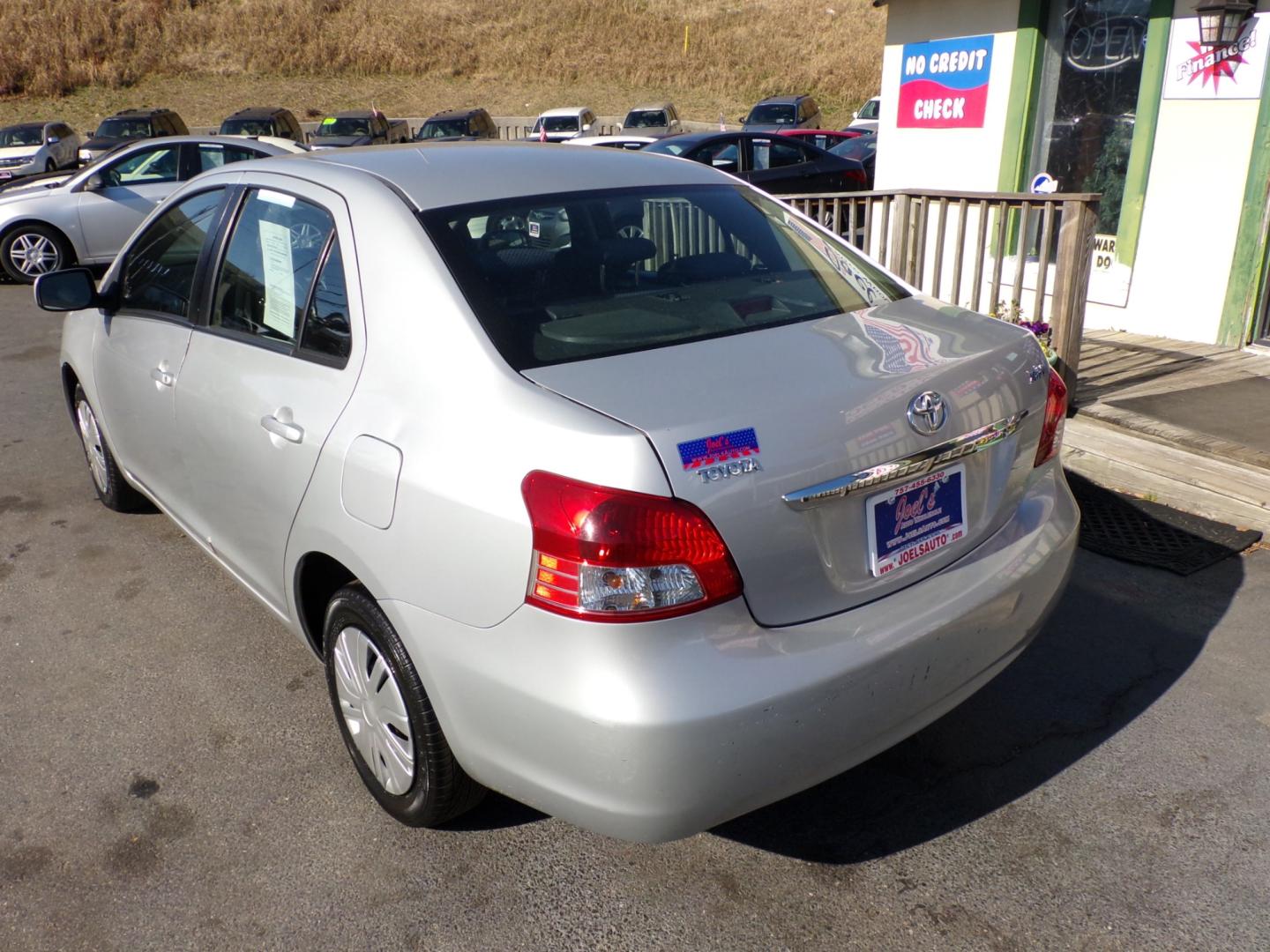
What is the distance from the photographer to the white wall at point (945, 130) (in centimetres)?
832

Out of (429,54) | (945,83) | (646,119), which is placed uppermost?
(429,54)

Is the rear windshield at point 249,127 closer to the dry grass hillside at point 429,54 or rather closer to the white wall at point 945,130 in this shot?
the white wall at point 945,130

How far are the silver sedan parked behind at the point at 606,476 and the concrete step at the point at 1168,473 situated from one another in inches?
85.2

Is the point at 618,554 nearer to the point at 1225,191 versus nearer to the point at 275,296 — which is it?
the point at 275,296

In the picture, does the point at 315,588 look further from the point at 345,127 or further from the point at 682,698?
the point at 345,127

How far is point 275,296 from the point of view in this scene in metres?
3.18

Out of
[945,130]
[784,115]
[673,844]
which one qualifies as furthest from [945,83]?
[784,115]

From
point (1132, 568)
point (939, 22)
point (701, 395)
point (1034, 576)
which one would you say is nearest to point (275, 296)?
point (701, 395)

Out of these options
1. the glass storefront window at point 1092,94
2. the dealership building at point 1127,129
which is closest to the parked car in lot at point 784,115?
the dealership building at point 1127,129

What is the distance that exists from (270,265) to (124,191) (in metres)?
10.1

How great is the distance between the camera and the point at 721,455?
2.19 m

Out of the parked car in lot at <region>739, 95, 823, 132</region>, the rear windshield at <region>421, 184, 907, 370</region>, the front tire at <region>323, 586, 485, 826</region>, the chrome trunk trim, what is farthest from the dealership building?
the parked car in lot at <region>739, 95, 823, 132</region>

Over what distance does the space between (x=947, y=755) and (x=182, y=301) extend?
2923mm

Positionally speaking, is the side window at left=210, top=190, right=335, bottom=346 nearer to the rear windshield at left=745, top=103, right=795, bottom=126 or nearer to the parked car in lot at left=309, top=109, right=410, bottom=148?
the parked car in lot at left=309, top=109, right=410, bottom=148
